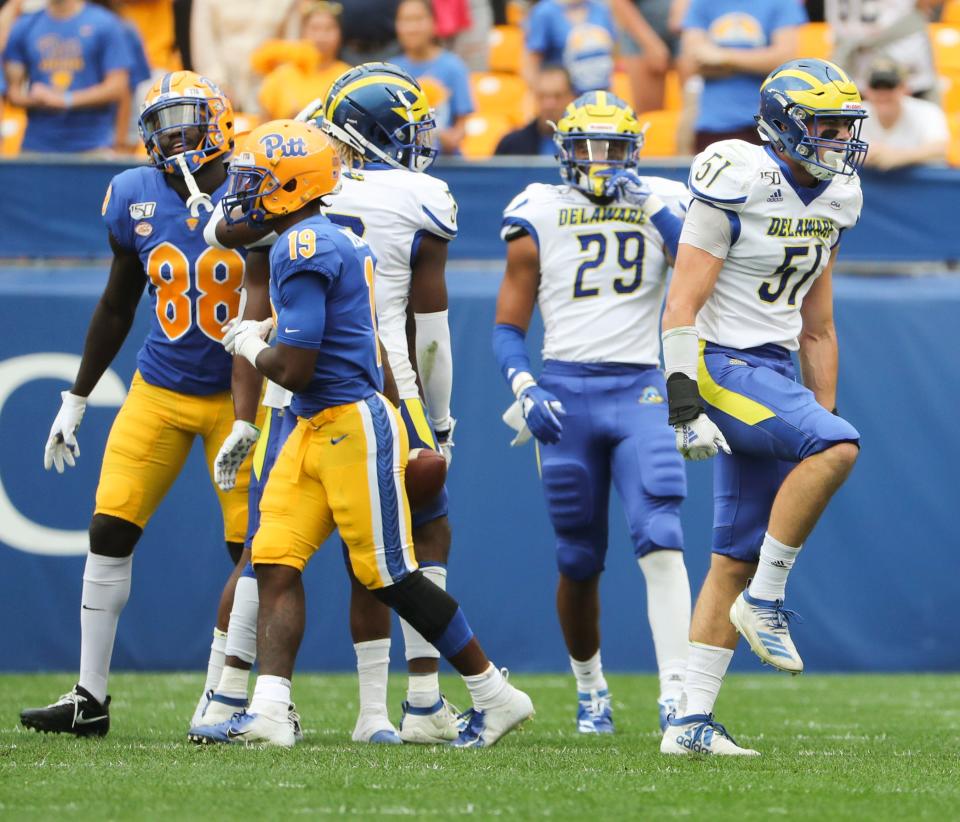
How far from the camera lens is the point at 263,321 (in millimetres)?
4766

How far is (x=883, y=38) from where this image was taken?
9336 mm

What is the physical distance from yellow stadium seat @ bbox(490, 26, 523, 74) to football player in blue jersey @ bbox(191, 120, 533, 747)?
247 inches

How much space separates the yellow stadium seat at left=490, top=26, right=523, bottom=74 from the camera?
1075cm

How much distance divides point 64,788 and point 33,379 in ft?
13.7

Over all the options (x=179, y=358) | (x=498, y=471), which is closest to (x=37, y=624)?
(x=498, y=471)

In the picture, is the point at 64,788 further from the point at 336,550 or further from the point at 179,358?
the point at 336,550

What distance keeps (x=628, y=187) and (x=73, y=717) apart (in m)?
2.48

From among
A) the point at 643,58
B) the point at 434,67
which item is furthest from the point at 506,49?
the point at 434,67

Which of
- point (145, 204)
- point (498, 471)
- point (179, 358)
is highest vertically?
point (145, 204)

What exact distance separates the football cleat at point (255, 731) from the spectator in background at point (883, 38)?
591cm

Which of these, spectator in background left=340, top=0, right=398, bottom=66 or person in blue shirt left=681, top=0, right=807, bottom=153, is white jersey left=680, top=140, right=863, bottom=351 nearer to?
person in blue shirt left=681, top=0, right=807, bottom=153

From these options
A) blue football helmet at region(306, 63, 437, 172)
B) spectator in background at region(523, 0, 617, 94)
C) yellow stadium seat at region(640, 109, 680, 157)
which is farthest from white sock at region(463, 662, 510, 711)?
yellow stadium seat at region(640, 109, 680, 157)

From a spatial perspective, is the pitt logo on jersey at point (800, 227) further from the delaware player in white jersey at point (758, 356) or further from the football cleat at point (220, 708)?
the football cleat at point (220, 708)

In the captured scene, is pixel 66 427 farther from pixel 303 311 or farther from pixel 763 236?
pixel 763 236
